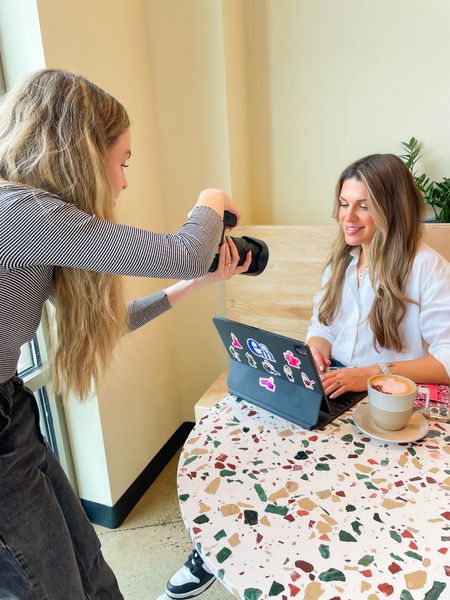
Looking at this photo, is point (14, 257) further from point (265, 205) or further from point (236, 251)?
point (265, 205)

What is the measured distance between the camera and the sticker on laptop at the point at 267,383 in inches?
36.8

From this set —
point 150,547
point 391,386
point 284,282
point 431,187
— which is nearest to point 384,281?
point 391,386

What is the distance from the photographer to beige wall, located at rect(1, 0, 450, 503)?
5.49 ft

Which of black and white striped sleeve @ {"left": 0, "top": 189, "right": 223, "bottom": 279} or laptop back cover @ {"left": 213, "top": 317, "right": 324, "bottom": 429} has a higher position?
black and white striped sleeve @ {"left": 0, "top": 189, "right": 223, "bottom": 279}

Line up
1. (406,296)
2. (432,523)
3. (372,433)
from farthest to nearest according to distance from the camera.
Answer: (406,296) < (372,433) < (432,523)

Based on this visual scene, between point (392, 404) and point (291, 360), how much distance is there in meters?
0.19

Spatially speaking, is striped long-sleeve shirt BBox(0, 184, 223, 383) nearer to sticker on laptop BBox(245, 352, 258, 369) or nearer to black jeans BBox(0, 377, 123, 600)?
black jeans BBox(0, 377, 123, 600)

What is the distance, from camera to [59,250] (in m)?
0.71

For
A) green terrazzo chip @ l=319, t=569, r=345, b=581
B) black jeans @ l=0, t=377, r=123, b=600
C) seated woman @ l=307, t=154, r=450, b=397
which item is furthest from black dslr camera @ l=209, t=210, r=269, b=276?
green terrazzo chip @ l=319, t=569, r=345, b=581

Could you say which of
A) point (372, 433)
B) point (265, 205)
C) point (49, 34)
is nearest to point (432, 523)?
point (372, 433)

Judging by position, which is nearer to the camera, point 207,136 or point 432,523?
point 432,523

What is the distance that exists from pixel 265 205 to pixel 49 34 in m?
1.05

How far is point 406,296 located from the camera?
49.0 inches

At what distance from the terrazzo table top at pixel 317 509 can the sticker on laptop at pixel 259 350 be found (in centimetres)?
12
